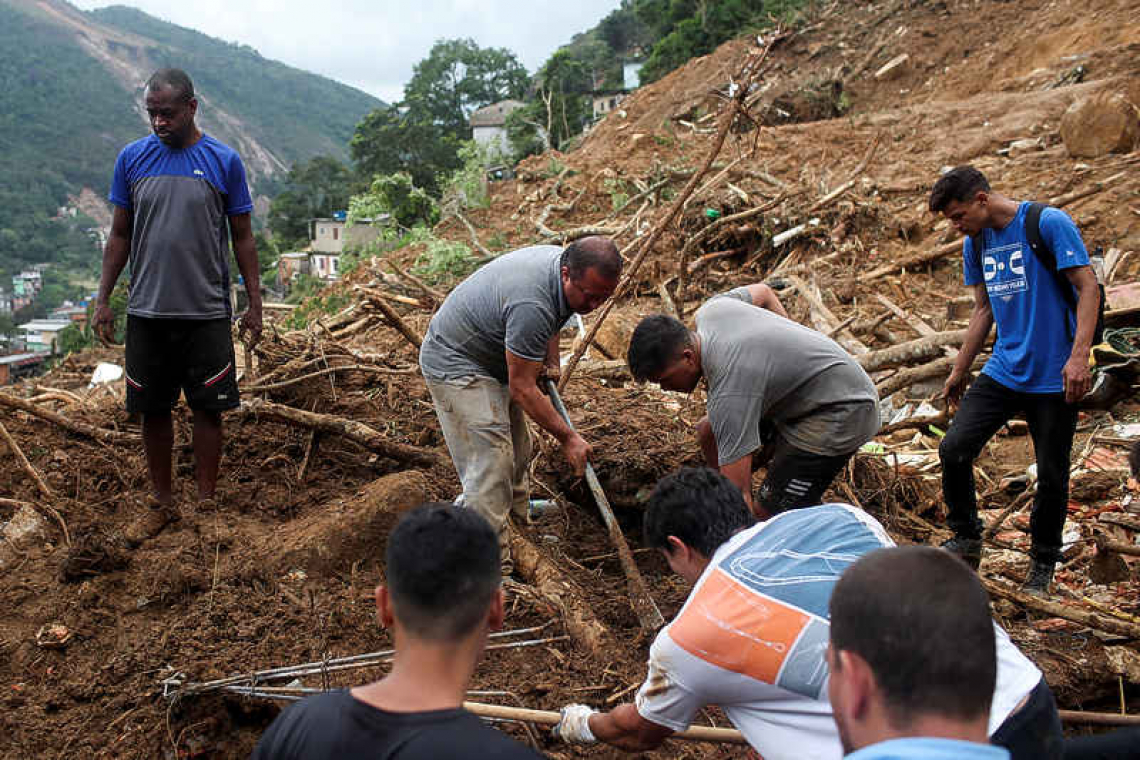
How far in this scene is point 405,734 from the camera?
128 centimetres

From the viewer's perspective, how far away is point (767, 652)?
174cm

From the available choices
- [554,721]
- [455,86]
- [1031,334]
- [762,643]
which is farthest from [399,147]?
[762,643]

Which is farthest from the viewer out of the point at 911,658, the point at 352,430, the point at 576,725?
the point at 352,430

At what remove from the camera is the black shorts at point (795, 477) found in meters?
3.22

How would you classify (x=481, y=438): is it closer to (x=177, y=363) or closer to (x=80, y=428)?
(x=177, y=363)

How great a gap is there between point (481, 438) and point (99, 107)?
341 feet

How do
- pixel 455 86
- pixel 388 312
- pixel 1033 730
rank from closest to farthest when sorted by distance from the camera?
pixel 1033 730 < pixel 388 312 < pixel 455 86

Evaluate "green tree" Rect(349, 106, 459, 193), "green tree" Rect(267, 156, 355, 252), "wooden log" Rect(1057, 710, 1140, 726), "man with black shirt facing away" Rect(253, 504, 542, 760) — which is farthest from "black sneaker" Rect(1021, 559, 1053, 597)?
"green tree" Rect(267, 156, 355, 252)

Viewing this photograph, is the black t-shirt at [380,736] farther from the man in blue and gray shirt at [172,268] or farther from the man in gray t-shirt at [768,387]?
the man in blue and gray shirt at [172,268]

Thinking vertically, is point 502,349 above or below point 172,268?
below

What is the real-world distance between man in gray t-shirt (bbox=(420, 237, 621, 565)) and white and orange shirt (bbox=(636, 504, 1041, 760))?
1.30m

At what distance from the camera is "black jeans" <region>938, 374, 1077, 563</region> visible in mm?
3139

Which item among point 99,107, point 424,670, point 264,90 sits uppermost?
point 264,90

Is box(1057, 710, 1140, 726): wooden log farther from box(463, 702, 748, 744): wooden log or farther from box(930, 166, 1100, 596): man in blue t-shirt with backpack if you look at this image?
box(463, 702, 748, 744): wooden log
